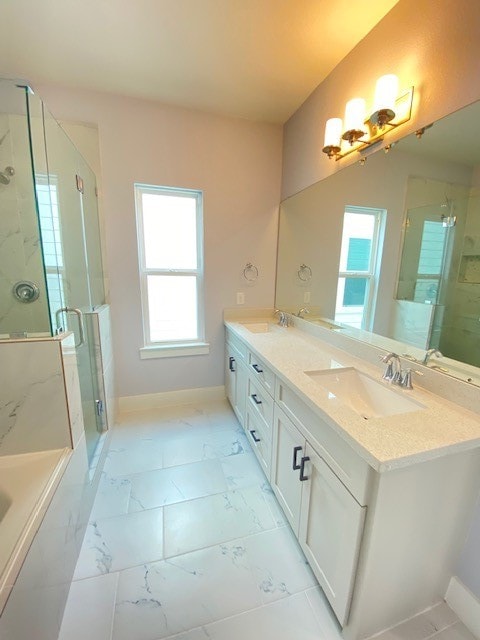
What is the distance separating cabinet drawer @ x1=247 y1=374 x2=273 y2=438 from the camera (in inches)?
62.7

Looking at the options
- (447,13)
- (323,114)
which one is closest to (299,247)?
(323,114)

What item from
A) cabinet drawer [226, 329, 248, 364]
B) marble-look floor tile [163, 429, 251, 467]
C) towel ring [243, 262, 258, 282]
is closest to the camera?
marble-look floor tile [163, 429, 251, 467]

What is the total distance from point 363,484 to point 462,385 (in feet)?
2.02

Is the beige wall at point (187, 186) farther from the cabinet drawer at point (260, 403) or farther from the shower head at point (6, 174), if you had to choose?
the cabinet drawer at point (260, 403)

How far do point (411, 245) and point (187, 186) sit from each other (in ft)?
5.84

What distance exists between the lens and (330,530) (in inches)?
40.6

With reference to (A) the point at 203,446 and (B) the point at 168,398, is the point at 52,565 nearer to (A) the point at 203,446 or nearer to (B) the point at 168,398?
(A) the point at 203,446

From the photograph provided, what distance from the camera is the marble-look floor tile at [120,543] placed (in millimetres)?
1235

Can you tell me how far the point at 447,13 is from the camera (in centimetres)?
103

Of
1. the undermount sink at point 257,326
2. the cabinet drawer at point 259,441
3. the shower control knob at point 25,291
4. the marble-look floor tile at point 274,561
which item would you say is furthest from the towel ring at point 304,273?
the shower control knob at point 25,291

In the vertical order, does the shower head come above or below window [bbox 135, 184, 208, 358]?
above

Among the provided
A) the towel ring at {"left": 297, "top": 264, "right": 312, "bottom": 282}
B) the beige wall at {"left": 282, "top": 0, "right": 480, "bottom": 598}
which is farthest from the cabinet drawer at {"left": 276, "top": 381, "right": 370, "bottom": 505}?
the towel ring at {"left": 297, "top": 264, "right": 312, "bottom": 282}

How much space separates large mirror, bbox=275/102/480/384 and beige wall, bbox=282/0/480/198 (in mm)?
86

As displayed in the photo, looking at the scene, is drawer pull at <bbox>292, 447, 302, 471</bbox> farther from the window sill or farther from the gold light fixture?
the gold light fixture
